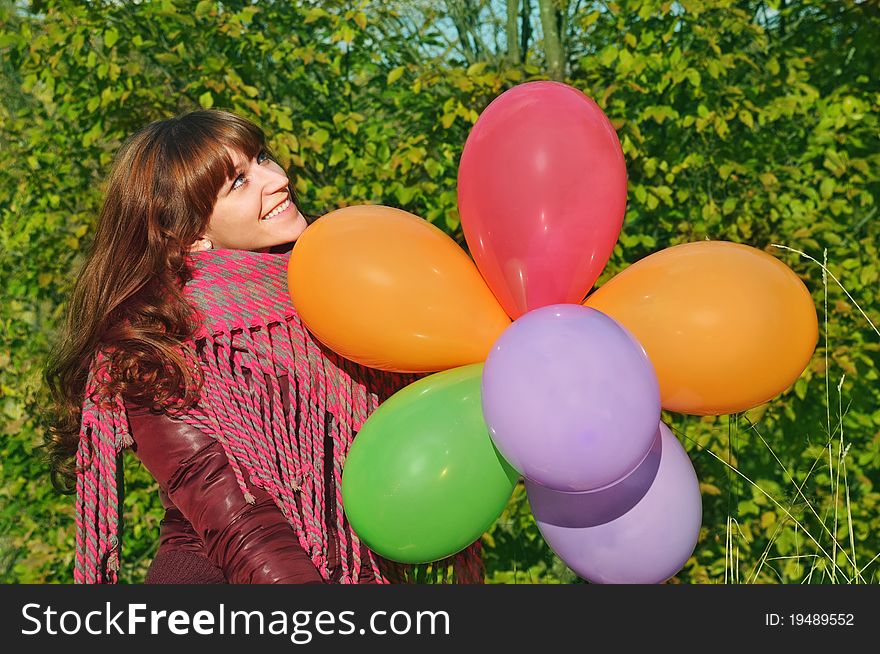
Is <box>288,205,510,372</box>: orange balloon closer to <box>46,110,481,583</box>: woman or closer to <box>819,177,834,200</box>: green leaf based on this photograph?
<box>46,110,481,583</box>: woman

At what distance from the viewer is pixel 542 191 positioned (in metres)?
1.36

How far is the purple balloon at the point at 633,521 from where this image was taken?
142cm

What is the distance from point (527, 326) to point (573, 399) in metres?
0.13

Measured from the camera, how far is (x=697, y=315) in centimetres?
137

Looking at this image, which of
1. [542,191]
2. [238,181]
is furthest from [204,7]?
[542,191]

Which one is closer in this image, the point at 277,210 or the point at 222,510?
the point at 222,510

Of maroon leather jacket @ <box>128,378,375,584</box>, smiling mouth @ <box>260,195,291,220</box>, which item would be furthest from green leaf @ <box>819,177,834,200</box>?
maroon leather jacket @ <box>128,378,375,584</box>

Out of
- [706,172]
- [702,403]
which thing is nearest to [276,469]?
[702,403]

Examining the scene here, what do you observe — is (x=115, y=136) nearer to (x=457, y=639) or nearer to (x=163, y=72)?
(x=163, y=72)

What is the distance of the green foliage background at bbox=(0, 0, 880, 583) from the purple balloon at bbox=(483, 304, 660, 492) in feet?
4.70

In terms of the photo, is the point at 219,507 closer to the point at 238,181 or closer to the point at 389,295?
the point at 389,295

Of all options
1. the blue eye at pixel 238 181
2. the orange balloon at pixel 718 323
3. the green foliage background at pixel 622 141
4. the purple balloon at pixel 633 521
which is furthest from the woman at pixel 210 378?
the green foliage background at pixel 622 141

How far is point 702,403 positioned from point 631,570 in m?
0.29

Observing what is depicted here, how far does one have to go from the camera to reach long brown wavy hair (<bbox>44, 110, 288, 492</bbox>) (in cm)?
146
